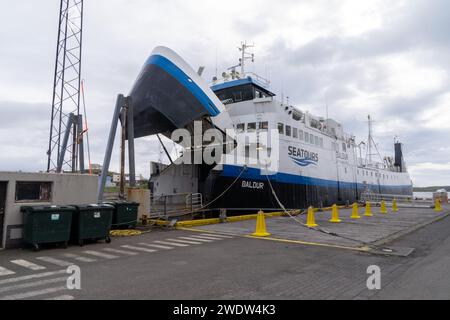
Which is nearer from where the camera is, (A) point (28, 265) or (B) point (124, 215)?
(A) point (28, 265)

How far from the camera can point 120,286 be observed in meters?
5.32

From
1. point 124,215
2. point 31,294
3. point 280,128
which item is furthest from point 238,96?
point 31,294

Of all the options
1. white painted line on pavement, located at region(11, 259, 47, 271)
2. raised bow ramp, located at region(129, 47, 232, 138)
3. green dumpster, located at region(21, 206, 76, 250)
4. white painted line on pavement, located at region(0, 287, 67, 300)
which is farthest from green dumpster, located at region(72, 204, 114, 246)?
raised bow ramp, located at region(129, 47, 232, 138)

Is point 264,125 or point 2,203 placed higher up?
point 264,125

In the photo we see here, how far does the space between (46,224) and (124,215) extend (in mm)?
3274

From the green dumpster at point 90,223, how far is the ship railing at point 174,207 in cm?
413

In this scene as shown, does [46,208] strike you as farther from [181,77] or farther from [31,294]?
[181,77]

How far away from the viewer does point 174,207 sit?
54.7ft

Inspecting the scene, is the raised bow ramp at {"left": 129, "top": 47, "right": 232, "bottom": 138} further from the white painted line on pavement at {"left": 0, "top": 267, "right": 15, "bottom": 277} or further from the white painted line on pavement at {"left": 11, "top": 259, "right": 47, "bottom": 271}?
the white painted line on pavement at {"left": 0, "top": 267, "right": 15, "bottom": 277}

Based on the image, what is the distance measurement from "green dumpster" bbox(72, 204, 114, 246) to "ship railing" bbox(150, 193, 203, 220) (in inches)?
163

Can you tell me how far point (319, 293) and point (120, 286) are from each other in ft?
10.3

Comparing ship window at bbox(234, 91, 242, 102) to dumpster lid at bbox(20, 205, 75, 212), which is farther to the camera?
ship window at bbox(234, 91, 242, 102)

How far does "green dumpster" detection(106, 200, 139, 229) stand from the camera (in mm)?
11477

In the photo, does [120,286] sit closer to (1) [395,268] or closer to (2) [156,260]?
(2) [156,260]
